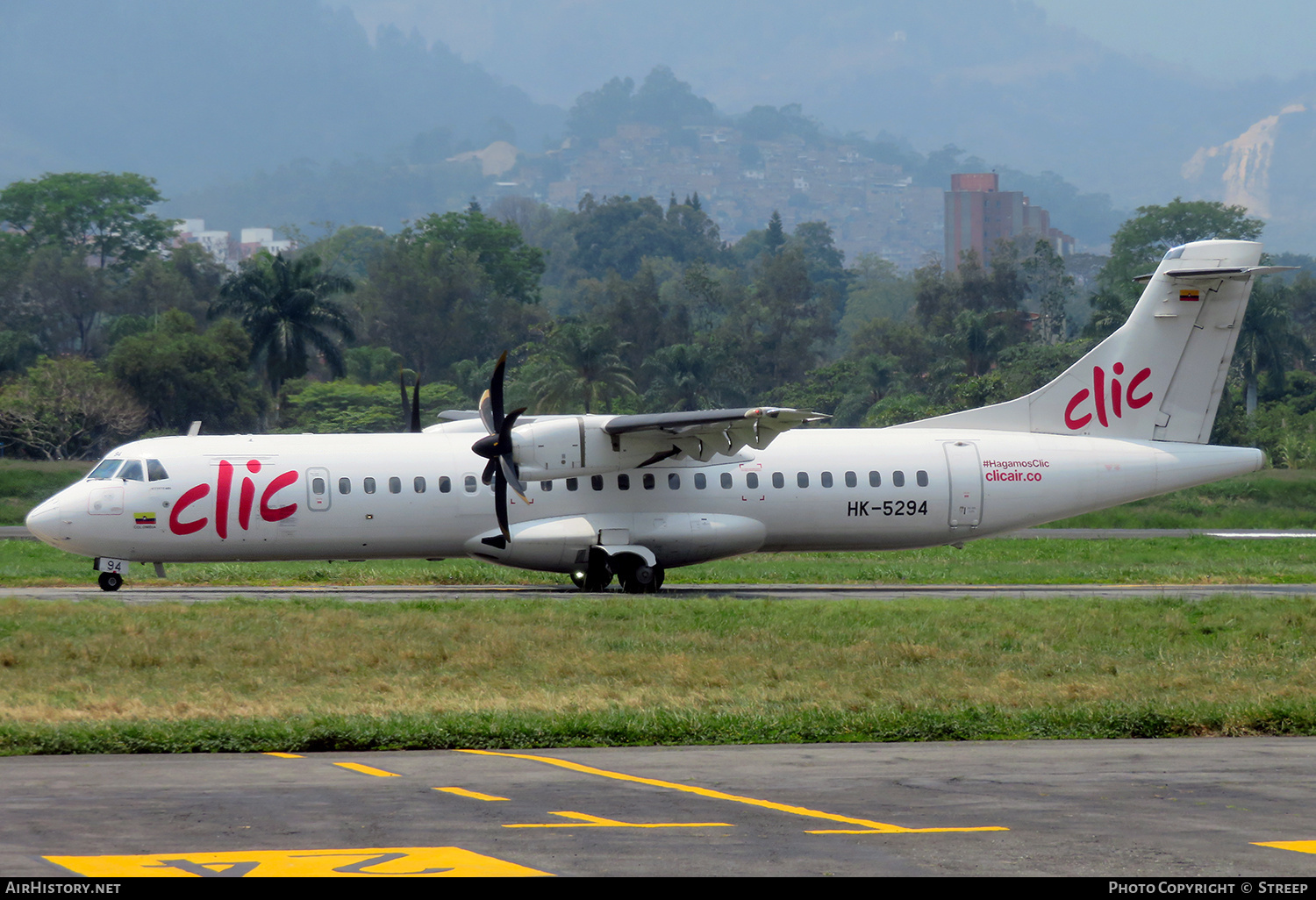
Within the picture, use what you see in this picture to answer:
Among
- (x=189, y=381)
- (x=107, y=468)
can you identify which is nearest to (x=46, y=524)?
(x=107, y=468)

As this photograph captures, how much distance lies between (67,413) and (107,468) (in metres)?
46.3

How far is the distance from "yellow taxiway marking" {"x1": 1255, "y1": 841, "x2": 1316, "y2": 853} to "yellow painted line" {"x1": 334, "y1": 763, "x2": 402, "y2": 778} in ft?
21.4

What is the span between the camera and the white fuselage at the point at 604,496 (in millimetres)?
26125

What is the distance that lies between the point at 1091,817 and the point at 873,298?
570ft

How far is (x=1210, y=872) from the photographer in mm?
8211

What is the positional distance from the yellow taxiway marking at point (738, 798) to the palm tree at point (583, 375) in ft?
206

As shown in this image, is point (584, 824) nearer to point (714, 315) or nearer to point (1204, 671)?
point (1204, 671)

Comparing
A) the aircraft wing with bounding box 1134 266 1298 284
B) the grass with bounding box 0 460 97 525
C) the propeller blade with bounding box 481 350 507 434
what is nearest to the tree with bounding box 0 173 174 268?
the grass with bounding box 0 460 97 525

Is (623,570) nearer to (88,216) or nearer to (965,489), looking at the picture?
(965,489)

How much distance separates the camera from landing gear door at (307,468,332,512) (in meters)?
26.3

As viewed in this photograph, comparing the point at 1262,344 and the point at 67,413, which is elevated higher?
the point at 1262,344

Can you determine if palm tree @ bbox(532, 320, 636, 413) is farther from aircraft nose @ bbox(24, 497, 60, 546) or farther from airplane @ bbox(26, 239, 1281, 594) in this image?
aircraft nose @ bbox(24, 497, 60, 546)

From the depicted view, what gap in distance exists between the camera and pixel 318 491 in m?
A: 26.3
